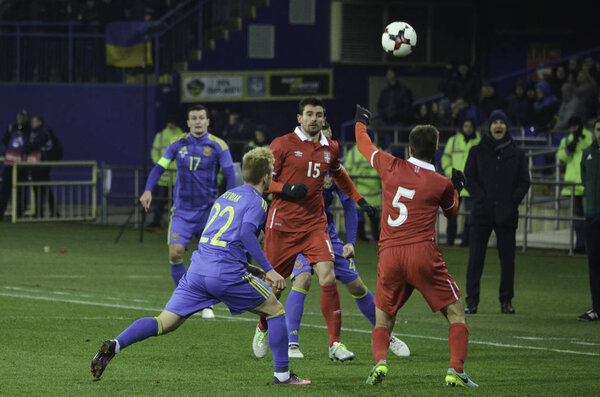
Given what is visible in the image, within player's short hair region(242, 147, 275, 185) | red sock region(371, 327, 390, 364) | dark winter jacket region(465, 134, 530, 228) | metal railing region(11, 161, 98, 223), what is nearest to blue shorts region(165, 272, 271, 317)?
player's short hair region(242, 147, 275, 185)

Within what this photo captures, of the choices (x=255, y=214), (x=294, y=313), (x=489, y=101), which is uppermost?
(x=489, y=101)

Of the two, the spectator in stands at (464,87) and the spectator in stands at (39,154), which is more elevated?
the spectator in stands at (464,87)

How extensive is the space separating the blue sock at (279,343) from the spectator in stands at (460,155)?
1273 centimetres

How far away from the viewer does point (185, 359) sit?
9.88 meters

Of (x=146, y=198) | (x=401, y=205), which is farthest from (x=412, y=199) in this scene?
(x=146, y=198)

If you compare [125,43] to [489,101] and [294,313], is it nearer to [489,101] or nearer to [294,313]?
[489,101]

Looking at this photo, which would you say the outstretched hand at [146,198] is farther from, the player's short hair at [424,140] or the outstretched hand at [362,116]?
the player's short hair at [424,140]

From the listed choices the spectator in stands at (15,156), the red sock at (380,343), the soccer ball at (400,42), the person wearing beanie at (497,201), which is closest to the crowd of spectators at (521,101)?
the spectator in stands at (15,156)

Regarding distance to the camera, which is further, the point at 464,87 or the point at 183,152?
the point at 464,87

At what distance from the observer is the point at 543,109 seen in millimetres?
25969

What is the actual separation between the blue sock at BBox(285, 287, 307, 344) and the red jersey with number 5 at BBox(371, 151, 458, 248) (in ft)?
5.79

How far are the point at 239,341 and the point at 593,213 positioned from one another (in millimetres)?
4424

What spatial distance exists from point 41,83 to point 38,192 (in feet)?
22.5

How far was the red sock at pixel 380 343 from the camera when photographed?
8.53 meters
